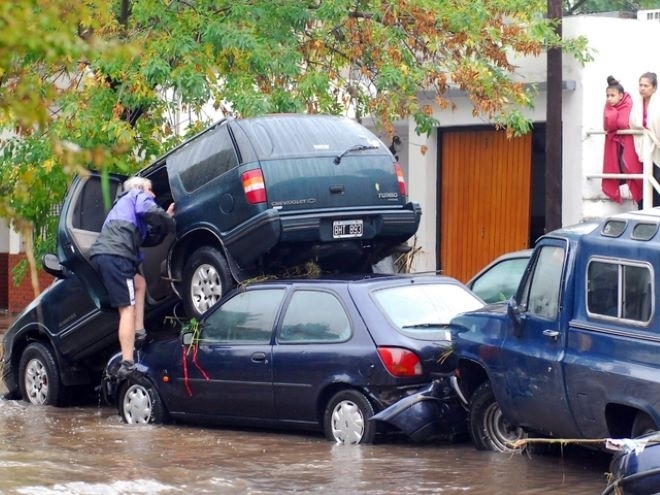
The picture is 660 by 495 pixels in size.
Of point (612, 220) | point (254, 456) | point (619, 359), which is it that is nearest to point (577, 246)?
point (612, 220)

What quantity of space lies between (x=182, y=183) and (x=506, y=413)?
14.1 feet

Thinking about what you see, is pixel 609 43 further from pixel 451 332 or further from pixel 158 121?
pixel 451 332

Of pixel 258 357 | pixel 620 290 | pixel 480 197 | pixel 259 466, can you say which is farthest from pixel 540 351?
pixel 480 197

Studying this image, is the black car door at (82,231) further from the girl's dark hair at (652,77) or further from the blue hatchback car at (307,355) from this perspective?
the girl's dark hair at (652,77)

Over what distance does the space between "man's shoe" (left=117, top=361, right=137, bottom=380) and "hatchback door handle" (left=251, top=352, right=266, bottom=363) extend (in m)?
1.54

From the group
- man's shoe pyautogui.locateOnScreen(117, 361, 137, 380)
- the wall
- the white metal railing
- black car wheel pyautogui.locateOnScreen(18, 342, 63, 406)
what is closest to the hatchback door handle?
man's shoe pyautogui.locateOnScreen(117, 361, 137, 380)

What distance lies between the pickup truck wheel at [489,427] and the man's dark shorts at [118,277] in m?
3.85

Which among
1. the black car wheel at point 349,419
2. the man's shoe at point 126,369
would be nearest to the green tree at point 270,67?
the man's shoe at point 126,369

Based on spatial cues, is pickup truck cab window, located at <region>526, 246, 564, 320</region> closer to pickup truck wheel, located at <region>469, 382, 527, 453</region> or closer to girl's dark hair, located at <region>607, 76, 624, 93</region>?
pickup truck wheel, located at <region>469, 382, 527, 453</region>

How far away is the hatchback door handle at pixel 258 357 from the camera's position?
36.8 feet

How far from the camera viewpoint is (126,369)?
40.4 feet

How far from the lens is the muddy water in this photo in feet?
29.4

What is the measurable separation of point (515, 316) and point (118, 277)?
14.6 feet

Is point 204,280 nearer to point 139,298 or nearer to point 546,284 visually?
point 139,298
